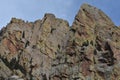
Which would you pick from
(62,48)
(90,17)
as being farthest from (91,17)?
(62,48)

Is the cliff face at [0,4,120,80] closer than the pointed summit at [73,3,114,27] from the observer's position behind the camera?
Yes

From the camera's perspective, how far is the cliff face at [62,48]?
500 ft

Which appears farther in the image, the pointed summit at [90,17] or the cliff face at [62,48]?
the pointed summit at [90,17]

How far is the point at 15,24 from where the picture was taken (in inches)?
7121

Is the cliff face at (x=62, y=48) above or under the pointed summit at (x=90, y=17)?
under

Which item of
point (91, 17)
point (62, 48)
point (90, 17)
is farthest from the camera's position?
point (91, 17)

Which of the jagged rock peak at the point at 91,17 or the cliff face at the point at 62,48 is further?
the jagged rock peak at the point at 91,17

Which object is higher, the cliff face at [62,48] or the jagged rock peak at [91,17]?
the jagged rock peak at [91,17]

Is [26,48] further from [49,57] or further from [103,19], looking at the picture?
[103,19]

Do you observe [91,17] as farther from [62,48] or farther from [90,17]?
[62,48]

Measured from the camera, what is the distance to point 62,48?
167 meters

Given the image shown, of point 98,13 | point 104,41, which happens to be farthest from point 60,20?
point 104,41

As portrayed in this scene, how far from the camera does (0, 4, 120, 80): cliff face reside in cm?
15225

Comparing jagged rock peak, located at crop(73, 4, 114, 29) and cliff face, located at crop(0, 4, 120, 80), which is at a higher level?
jagged rock peak, located at crop(73, 4, 114, 29)
